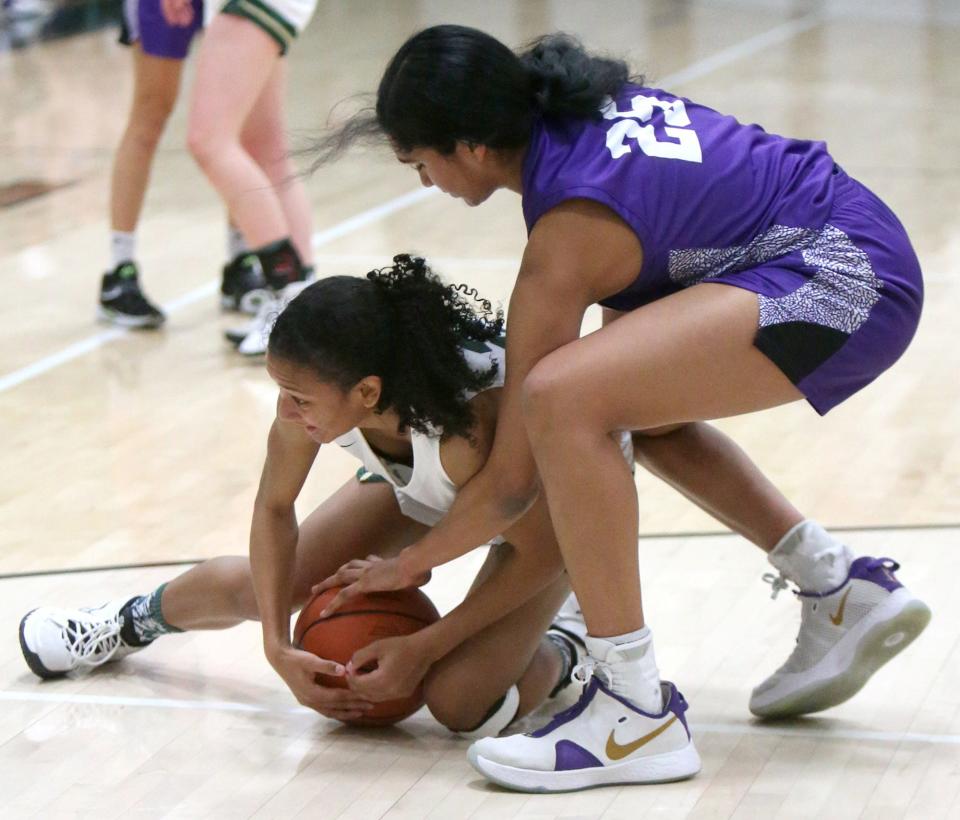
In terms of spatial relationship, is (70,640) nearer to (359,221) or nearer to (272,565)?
(272,565)

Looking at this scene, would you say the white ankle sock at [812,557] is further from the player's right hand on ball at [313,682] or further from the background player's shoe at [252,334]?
the background player's shoe at [252,334]

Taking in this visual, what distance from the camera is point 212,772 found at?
8.34 ft

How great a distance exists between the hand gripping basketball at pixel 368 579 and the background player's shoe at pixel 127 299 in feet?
9.14

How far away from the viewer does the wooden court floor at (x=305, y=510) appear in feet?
8.12

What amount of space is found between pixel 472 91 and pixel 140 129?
10.2 feet

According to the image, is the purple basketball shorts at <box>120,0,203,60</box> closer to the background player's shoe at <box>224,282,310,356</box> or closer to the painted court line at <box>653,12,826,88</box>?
the background player's shoe at <box>224,282,310,356</box>

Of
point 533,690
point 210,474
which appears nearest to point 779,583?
point 533,690

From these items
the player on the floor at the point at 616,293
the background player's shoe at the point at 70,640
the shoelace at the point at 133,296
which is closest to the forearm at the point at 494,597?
the player on the floor at the point at 616,293

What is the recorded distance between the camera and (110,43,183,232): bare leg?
16.7 feet

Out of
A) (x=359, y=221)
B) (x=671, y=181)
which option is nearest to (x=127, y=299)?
(x=359, y=221)

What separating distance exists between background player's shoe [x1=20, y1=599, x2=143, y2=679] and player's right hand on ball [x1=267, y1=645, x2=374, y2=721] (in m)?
0.43

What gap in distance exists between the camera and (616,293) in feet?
8.16

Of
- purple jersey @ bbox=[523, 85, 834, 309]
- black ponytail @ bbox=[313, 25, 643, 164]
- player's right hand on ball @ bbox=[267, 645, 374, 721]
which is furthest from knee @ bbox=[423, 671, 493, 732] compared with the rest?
black ponytail @ bbox=[313, 25, 643, 164]

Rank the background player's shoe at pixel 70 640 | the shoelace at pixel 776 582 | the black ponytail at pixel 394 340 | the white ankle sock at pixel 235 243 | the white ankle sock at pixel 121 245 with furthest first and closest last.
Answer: the white ankle sock at pixel 235 243 < the white ankle sock at pixel 121 245 < the background player's shoe at pixel 70 640 < the shoelace at pixel 776 582 < the black ponytail at pixel 394 340
